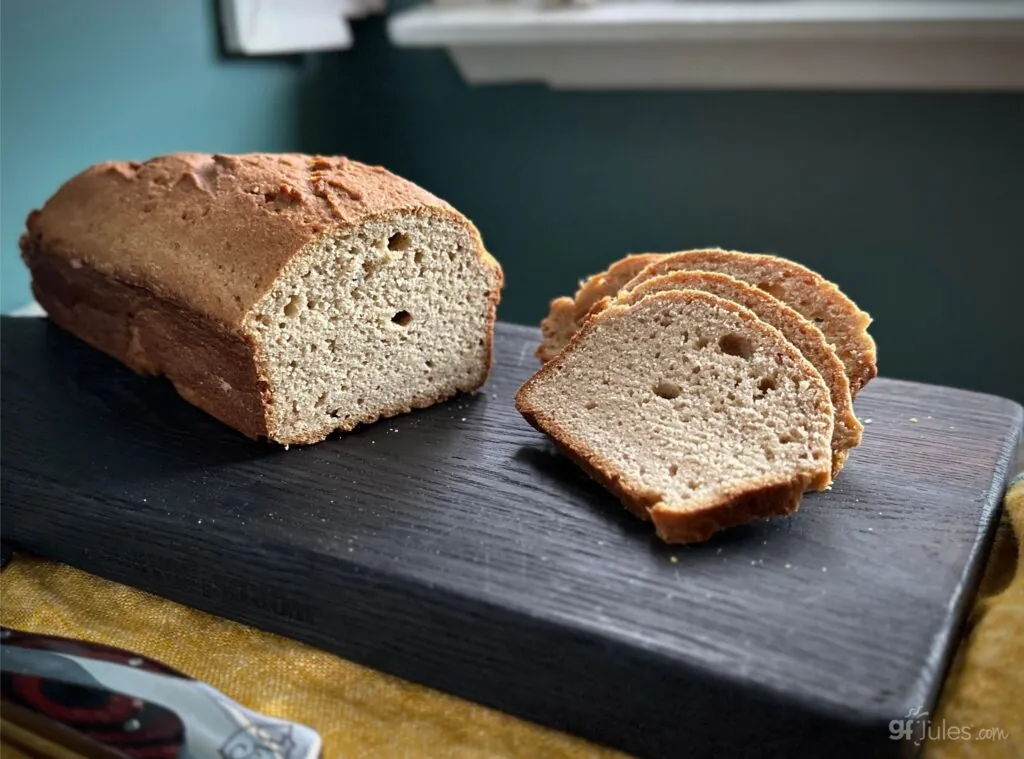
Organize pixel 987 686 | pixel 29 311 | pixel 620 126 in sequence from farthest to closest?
pixel 620 126, pixel 29 311, pixel 987 686

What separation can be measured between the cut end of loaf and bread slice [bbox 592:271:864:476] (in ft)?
0.88

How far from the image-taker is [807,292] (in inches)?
64.6

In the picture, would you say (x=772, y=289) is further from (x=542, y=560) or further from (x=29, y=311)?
(x=29, y=311)

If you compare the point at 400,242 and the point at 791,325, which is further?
the point at 400,242

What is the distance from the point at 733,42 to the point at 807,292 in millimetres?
1225

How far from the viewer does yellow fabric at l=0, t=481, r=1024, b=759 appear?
120cm

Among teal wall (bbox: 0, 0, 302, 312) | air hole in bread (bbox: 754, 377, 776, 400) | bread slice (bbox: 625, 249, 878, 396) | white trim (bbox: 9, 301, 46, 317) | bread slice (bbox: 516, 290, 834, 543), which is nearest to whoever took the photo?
bread slice (bbox: 516, 290, 834, 543)

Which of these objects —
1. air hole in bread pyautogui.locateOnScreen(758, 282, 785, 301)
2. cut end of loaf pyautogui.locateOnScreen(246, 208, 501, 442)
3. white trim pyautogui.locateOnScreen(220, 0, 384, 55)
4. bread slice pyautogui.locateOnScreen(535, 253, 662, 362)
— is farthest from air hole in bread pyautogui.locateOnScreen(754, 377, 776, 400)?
white trim pyautogui.locateOnScreen(220, 0, 384, 55)

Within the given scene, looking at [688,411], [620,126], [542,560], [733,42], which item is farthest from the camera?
[620,126]

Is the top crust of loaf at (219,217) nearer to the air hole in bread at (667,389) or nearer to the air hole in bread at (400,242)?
the air hole in bread at (400,242)

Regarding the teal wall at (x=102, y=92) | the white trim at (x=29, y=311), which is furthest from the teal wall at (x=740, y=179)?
the white trim at (x=29, y=311)

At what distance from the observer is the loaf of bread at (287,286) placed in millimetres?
1591

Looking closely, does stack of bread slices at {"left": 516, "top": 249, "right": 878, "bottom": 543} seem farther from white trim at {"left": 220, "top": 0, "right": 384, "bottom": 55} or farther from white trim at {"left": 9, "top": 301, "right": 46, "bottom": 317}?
white trim at {"left": 220, "top": 0, "right": 384, "bottom": 55}

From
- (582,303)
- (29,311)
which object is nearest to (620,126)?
(582,303)
